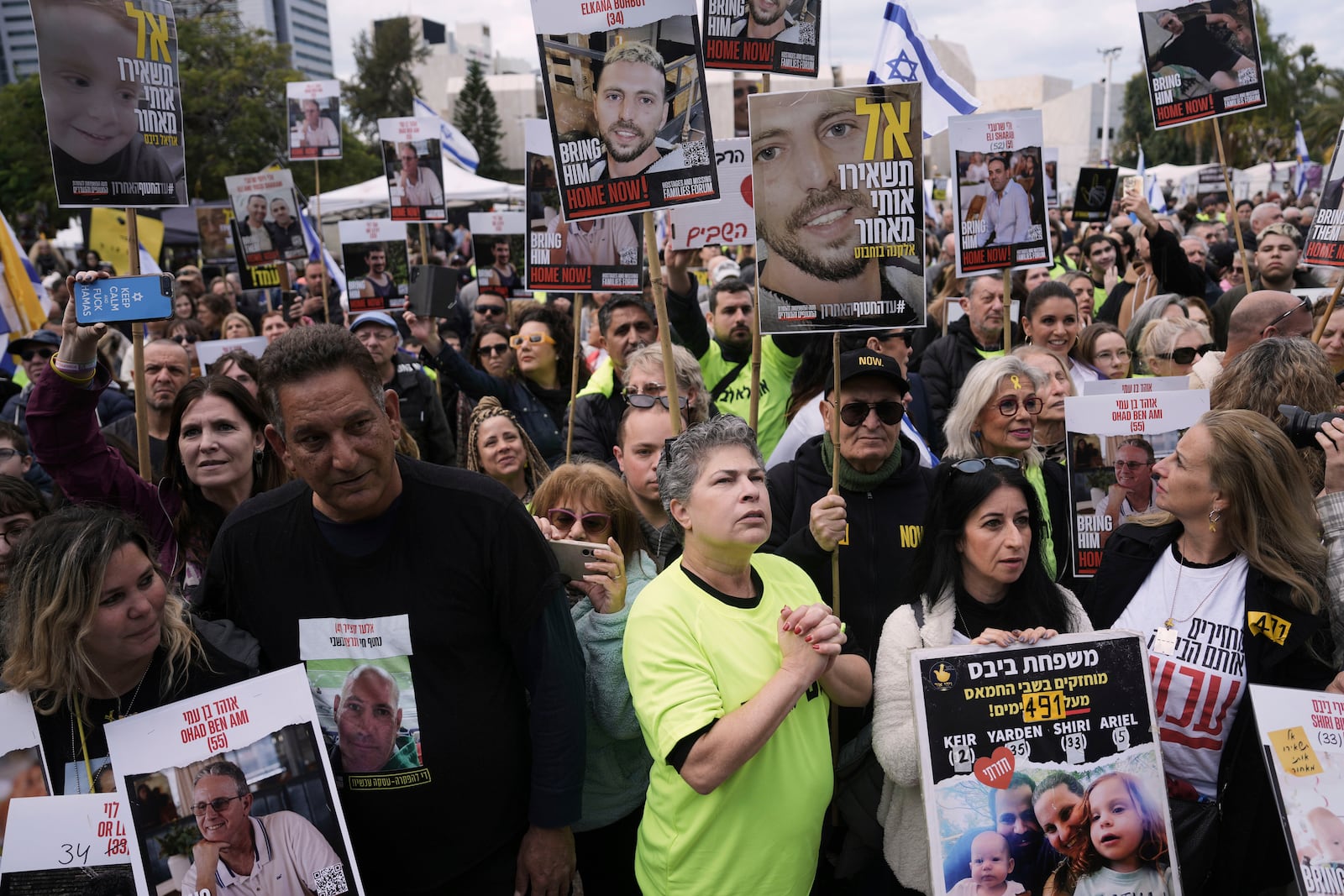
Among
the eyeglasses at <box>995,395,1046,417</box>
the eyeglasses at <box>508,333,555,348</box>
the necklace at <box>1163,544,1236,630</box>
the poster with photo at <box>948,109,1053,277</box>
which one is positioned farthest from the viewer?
the eyeglasses at <box>508,333,555,348</box>

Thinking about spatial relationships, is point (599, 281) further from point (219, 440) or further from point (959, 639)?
point (959, 639)

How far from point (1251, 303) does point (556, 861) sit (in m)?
4.12

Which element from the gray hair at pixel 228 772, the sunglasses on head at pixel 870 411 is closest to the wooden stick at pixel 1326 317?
the sunglasses on head at pixel 870 411

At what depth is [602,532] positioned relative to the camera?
10.6 ft

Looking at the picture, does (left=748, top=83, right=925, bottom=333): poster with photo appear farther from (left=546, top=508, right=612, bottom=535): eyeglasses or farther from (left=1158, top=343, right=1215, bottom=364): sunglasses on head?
(left=1158, top=343, right=1215, bottom=364): sunglasses on head

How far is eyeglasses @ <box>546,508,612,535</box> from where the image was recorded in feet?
10.5

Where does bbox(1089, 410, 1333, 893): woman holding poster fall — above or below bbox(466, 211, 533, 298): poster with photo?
below

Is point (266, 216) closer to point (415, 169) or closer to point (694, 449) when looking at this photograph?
point (415, 169)

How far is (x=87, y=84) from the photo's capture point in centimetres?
365

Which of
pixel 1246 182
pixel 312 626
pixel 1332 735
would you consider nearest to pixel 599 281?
pixel 312 626

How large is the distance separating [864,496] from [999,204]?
8.86 ft

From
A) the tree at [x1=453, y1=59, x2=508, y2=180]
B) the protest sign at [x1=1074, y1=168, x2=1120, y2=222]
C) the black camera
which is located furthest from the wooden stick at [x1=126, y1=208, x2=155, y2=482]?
the tree at [x1=453, y1=59, x2=508, y2=180]

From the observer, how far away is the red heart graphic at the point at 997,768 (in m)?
2.42

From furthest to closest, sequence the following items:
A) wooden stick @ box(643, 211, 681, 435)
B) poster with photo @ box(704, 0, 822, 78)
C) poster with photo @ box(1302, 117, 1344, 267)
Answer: poster with photo @ box(1302, 117, 1344, 267), poster with photo @ box(704, 0, 822, 78), wooden stick @ box(643, 211, 681, 435)
